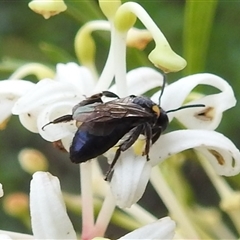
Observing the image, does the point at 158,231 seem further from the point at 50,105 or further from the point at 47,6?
the point at 47,6

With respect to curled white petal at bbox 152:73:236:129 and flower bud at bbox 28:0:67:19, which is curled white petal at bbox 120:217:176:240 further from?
flower bud at bbox 28:0:67:19

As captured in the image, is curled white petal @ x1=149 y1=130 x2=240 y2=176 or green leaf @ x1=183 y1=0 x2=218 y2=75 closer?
curled white petal @ x1=149 y1=130 x2=240 y2=176

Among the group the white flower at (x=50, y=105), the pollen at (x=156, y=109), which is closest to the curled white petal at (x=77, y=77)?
the white flower at (x=50, y=105)

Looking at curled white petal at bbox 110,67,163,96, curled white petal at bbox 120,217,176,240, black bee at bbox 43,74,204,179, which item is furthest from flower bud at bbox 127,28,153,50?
curled white petal at bbox 120,217,176,240

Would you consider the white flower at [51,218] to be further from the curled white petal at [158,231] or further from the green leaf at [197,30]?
the green leaf at [197,30]

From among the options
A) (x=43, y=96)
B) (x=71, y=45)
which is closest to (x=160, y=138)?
(x=43, y=96)

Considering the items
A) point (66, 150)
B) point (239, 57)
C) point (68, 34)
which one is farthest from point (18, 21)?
point (66, 150)

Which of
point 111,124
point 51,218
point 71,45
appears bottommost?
point 71,45
